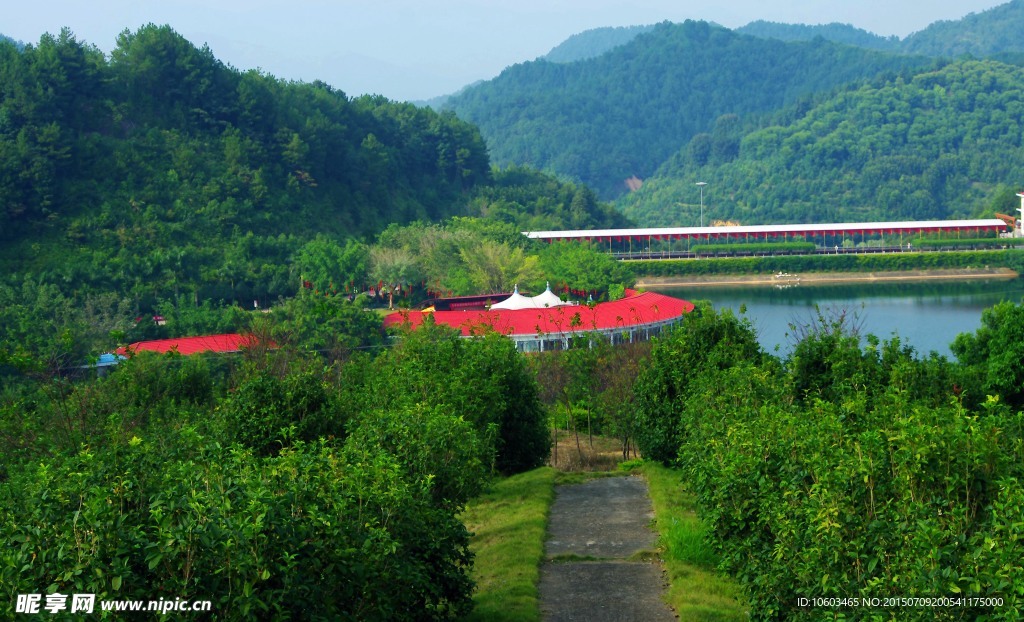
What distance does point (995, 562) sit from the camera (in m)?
8.48

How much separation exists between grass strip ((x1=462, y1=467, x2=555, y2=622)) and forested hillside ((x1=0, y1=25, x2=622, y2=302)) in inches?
1385

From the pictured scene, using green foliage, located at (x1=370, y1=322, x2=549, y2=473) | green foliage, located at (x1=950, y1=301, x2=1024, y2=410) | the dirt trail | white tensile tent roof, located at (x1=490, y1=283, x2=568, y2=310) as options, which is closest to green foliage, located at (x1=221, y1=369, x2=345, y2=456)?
green foliage, located at (x1=370, y1=322, x2=549, y2=473)

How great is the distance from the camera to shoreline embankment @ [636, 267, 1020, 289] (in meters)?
83.4

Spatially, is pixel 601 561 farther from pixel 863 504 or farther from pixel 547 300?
pixel 547 300

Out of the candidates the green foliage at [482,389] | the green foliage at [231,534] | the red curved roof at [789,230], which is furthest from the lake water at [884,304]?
the green foliage at [231,534]

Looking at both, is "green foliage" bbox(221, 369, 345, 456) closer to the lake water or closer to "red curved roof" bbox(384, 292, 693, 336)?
"red curved roof" bbox(384, 292, 693, 336)

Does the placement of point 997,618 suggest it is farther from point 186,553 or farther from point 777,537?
point 186,553

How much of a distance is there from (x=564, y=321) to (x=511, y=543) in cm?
2809

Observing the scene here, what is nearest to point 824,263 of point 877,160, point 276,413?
point 877,160

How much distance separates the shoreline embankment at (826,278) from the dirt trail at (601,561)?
66587 millimetres

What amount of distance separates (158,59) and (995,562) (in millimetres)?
71137

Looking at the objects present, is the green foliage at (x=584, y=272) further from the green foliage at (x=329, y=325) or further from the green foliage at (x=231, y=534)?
the green foliage at (x=231, y=534)

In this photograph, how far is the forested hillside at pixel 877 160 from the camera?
438ft

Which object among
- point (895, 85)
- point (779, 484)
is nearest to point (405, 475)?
point (779, 484)
